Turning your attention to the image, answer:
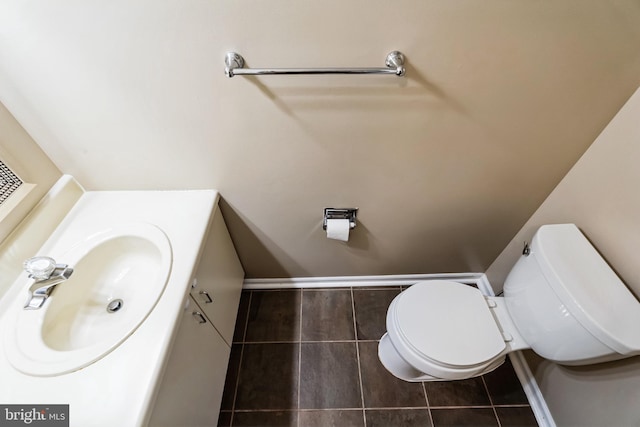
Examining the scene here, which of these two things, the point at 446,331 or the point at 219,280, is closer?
the point at 446,331

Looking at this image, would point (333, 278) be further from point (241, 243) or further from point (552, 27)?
point (552, 27)

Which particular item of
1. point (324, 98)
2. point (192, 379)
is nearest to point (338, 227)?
point (324, 98)

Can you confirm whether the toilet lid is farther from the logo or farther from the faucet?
the faucet

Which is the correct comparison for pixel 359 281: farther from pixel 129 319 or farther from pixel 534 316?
pixel 129 319

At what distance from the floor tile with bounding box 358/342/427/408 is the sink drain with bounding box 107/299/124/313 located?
1109 mm

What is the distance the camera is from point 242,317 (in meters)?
1.58

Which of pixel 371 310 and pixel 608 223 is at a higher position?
pixel 608 223

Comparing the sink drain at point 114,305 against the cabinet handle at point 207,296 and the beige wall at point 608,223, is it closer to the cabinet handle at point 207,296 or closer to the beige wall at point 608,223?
the cabinet handle at point 207,296

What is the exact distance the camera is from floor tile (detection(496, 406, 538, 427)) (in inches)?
49.9

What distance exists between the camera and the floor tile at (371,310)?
1.52 m

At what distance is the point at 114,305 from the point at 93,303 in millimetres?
68

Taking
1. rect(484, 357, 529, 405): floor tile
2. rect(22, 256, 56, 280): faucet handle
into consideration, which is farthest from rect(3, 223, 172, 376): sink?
rect(484, 357, 529, 405): floor tile

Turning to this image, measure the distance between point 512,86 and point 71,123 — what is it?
4.57 feet

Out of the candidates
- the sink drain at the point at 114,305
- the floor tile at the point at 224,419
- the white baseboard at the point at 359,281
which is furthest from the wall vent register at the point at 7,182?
the floor tile at the point at 224,419
